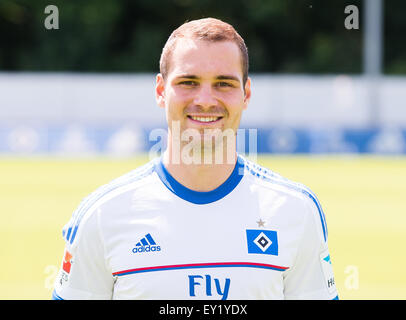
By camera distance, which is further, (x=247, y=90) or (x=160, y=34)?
(x=160, y=34)

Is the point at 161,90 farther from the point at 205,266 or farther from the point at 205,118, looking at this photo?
the point at 205,266

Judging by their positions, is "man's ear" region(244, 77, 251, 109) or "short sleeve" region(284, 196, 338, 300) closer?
"short sleeve" region(284, 196, 338, 300)

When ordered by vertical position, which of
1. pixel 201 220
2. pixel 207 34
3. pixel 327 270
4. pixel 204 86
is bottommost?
pixel 327 270

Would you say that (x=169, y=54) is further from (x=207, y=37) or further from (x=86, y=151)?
(x=86, y=151)

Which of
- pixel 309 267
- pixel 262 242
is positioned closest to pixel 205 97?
pixel 262 242

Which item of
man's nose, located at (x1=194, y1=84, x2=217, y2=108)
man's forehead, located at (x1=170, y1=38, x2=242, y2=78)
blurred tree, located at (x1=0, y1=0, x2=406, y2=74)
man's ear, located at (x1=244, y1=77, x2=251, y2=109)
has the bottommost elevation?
man's nose, located at (x1=194, y1=84, x2=217, y2=108)

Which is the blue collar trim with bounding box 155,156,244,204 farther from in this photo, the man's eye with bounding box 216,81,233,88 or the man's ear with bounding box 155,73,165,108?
the man's eye with bounding box 216,81,233,88

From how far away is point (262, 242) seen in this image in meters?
3.27

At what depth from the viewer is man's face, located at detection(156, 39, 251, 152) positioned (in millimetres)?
3182

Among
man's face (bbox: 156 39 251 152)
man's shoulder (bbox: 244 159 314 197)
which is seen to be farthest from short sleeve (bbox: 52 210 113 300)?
man's shoulder (bbox: 244 159 314 197)

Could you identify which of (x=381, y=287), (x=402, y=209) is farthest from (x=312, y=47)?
(x=381, y=287)

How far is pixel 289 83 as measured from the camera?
27.8 meters

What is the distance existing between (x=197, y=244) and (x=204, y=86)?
2.24 feet

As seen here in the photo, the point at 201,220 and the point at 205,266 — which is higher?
the point at 201,220
